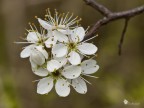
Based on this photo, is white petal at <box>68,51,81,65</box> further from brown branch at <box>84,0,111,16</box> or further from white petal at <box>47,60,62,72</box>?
brown branch at <box>84,0,111,16</box>

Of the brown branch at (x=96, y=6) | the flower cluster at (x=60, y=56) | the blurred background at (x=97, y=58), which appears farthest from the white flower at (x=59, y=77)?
the blurred background at (x=97, y=58)

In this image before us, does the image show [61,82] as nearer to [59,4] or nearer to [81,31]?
[81,31]

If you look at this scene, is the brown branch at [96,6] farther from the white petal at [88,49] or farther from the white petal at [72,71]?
the white petal at [72,71]

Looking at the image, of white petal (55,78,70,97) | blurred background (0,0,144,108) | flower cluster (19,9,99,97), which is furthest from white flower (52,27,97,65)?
blurred background (0,0,144,108)

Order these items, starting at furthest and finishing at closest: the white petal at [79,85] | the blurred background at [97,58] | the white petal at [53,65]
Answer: the blurred background at [97,58] → the white petal at [79,85] → the white petal at [53,65]

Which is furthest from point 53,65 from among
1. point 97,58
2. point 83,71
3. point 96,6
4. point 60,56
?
point 97,58

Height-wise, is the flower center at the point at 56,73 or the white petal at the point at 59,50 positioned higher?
the white petal at the point at 59,50
